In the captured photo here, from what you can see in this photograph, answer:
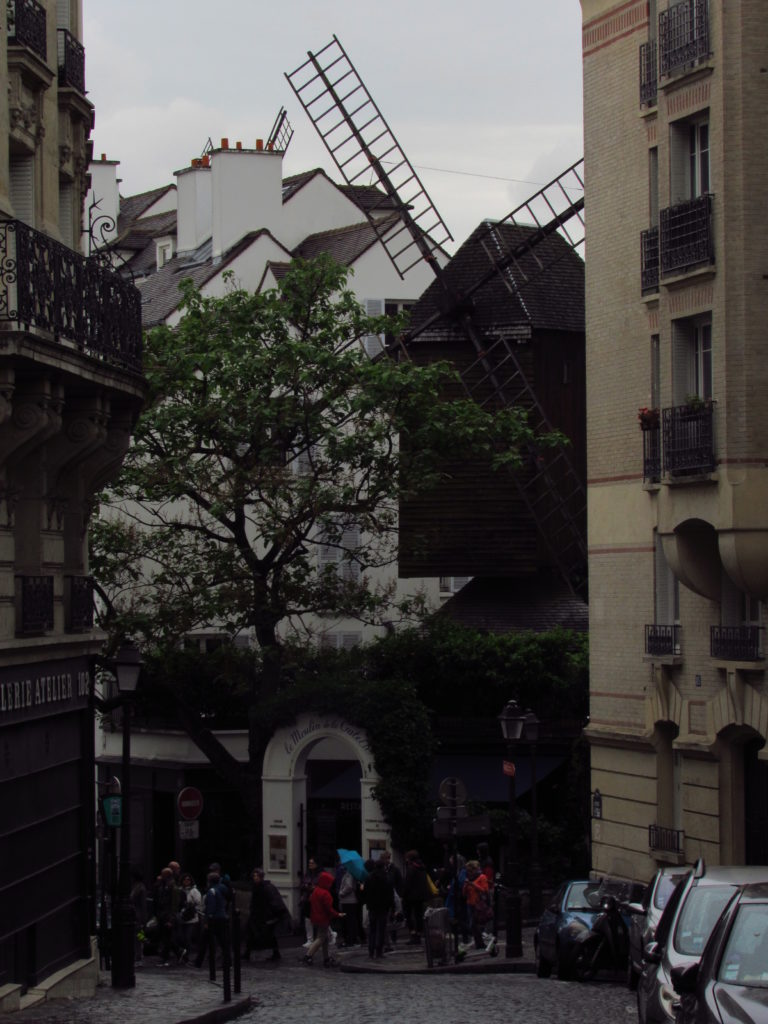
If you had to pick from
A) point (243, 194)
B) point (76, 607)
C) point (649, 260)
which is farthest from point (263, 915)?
point (243, 194)

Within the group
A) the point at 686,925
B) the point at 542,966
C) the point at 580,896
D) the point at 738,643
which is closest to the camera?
the point at 686,925

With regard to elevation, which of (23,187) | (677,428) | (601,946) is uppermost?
(23,187)

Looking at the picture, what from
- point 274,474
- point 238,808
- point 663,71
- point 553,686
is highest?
point 663,71

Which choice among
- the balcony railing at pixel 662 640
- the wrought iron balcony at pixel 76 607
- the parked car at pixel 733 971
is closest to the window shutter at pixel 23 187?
the wrought iron balcony at pixel 76 607

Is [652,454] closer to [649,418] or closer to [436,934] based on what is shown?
[649,418]

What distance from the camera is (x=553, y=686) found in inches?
1553

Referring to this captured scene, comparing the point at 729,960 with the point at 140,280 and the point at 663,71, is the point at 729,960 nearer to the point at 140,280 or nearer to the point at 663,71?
the point at 663,71

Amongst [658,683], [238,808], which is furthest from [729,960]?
[238,808]

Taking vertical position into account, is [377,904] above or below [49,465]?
below

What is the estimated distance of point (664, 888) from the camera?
2045 centimetres

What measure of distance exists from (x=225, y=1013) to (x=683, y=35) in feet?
53.2

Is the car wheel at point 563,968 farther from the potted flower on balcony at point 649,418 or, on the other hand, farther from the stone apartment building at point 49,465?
the potted flower on balcony at point 649,418

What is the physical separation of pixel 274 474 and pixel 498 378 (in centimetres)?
829

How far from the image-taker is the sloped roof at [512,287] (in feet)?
140
